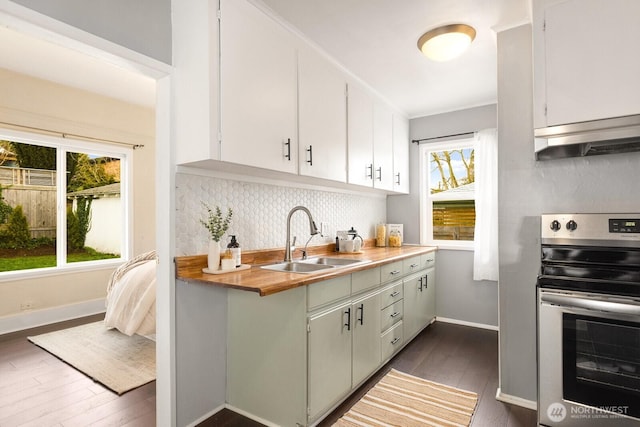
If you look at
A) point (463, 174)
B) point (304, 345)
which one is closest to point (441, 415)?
point (304, 345)

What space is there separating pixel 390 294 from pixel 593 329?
141 centimetres

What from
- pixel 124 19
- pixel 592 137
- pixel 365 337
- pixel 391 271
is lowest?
pixel 365 337

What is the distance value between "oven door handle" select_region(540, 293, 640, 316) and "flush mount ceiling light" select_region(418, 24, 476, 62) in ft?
5.81

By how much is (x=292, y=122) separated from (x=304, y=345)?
4.74 feet

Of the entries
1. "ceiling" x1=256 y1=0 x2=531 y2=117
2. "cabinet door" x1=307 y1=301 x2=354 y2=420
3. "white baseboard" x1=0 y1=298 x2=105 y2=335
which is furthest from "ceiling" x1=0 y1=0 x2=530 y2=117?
"white baseboard" x1=0 y1=298 x2=105 y2=335

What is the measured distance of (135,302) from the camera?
325cm

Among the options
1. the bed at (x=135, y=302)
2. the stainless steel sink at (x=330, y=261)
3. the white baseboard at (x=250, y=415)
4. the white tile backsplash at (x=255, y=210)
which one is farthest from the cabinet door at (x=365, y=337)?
the bed at (x=135, y=302)

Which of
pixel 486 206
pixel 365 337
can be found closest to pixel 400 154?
pixel 486 206

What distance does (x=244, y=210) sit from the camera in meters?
2.42

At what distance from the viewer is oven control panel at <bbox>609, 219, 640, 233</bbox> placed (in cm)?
185

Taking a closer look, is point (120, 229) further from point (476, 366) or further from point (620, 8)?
point (620, 8)

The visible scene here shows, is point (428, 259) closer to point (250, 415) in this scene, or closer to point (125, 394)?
point (250, 415)

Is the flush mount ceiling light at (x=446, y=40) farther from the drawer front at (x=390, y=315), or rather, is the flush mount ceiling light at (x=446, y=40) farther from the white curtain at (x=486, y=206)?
the drawer front at (x=390, y=315)

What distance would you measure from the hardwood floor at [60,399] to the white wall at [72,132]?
1.10 m
